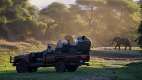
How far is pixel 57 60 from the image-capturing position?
31.8 meters

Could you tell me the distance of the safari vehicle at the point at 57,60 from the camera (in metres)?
31.8

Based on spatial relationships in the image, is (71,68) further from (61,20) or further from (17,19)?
(61,20)

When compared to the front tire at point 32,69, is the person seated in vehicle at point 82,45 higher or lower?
higher

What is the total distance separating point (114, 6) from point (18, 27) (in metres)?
35.5

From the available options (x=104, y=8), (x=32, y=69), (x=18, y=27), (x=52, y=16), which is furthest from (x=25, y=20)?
(x=32, y=69)

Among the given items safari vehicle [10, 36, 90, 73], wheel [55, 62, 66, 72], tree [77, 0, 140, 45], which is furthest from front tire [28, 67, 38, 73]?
tree [77, 0, 140, 45]

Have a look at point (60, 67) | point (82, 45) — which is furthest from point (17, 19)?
point (60, 67)

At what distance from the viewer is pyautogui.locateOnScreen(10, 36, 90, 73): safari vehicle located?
104 ft

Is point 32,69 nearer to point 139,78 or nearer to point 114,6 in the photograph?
point 139,78

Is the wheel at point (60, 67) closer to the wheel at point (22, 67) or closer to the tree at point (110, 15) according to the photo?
the wheel at point (22, 67)

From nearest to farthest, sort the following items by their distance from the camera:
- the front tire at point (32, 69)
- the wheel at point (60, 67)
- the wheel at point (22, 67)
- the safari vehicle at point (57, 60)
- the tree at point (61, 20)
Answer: the wheel at point (60, 67) → the safari vehicle at point (57, 60) → the wheel at point (22, 67) → the front tire at point (32, 69) → the tree at point (61, 20)

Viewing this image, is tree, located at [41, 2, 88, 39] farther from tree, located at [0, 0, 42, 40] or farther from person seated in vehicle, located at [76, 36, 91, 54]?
person seated in vehicle, located at [76, 36, 91, 54]

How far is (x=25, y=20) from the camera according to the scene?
89125 millimetres

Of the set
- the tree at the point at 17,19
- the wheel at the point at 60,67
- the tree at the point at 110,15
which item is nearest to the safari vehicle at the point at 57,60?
the wheel at the point at 60,67
